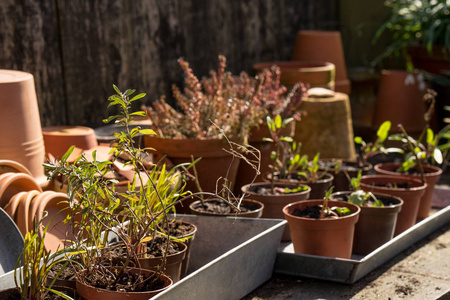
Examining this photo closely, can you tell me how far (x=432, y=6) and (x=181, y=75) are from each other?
2085 millimetres

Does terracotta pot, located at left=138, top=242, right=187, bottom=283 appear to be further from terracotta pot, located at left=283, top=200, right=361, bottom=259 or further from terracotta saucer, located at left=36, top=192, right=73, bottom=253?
terracotta pot, located at left=283, top=200, right=361, bottom=259

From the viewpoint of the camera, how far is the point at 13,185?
2629mm

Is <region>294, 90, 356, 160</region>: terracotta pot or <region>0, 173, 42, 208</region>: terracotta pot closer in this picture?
<region>0, 173, 42, 208</region>: terracotta pot

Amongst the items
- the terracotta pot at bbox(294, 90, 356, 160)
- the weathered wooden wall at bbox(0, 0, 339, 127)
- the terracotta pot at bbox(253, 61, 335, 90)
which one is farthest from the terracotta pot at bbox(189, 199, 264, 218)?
the terracotta pot at bbox(253, 61, 335, 90)

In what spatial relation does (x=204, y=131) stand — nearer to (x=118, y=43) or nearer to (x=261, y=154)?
(x=261, y=154)

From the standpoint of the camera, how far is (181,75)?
174 inches

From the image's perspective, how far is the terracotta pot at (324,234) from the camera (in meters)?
2.75

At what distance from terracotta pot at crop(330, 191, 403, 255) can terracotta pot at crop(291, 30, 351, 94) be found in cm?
231

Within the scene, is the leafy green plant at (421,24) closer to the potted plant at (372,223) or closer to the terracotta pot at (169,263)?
the potted plant at (372,223)

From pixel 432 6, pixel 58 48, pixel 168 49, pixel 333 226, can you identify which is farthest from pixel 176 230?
pixel 432 6

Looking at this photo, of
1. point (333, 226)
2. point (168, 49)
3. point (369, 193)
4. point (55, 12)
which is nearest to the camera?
point (333, 226)

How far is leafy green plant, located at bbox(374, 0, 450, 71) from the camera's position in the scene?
520 centimetres

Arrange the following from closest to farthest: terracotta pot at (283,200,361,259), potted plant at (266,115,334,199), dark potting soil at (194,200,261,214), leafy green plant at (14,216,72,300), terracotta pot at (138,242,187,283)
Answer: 1. leafy green plant at (14,216,72,300)
2. terracotta pot at (138,242,187,283)
3. terracotta pot at (283,200,361,259)
4. dark potting soil at (194,200,261,214)
5. potted plant at (266,115,334,199)

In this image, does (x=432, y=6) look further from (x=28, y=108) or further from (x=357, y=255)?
(x=28, y=108)
